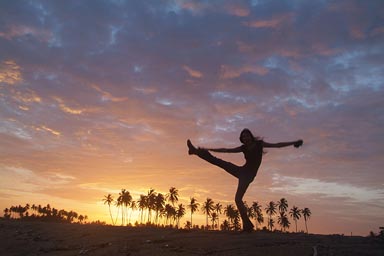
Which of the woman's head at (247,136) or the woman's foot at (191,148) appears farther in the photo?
the woman's foot at (191,148)

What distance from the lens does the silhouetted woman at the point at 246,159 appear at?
8.30 metres

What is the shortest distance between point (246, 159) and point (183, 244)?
2392mm

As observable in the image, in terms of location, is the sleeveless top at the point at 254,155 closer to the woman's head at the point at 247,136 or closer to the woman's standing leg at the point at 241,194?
the woman's head at the point at 247,136

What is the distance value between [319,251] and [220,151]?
318 cm

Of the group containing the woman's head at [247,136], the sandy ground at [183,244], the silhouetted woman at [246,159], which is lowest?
the sandy ground at [183,244]

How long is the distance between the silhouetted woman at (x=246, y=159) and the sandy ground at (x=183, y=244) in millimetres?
812

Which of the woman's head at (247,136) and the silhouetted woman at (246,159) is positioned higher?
the woman's head at (247,136)

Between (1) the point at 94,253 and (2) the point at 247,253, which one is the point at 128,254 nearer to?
(1) the point at 94,253

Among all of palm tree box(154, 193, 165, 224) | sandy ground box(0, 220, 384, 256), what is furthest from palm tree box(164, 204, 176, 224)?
sandy ground box(0, 220, 384, 256)

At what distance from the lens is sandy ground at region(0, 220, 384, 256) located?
666 cm

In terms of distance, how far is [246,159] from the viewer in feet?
27.9

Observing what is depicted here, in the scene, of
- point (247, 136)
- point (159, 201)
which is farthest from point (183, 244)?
point (159, 201)

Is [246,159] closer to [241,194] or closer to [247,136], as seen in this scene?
[247,136]

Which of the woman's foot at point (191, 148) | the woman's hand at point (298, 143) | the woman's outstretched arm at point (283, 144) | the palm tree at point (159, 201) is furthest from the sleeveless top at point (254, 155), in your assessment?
the palm tree at point (159, 201)
